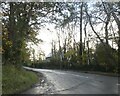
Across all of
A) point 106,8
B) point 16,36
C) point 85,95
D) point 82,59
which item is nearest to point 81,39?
point 82,59

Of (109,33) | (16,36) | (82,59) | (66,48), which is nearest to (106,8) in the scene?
(109,33)

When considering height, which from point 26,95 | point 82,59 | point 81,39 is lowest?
point 26,95

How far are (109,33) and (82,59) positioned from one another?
19664mm

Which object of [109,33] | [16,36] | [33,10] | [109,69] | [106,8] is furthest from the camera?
[109,69]

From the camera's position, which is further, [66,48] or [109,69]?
[66,48]

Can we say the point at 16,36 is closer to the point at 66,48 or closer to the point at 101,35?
the point at 101,35

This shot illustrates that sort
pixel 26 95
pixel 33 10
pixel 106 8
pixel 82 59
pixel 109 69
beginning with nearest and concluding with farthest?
pixel 26 95
pixel 33 10
pixel 106 8
pixel 109 69
pixel 82 59

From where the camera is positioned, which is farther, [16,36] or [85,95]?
[16,36]

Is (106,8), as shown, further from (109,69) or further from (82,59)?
(82,59)

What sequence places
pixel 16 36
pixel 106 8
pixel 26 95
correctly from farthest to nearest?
1. pixel 106 8
2. pixel 16 36
3. pixel 26 95

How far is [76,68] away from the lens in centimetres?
5984

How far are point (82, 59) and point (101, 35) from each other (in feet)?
60.3

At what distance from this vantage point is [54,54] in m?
100

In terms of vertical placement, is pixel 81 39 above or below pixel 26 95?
above
